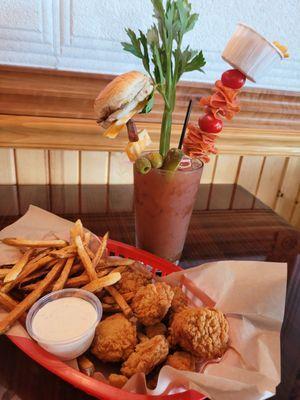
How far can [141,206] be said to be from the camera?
0.86m

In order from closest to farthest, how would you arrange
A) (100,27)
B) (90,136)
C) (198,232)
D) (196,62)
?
(196,62), (198,232), (100,27), (90,136)

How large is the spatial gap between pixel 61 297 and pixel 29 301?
0.22ft

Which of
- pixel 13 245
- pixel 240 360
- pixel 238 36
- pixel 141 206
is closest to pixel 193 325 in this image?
pixel 240 360

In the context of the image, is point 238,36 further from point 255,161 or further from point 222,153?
point 255,161

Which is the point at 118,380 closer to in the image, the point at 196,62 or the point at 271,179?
the point at 196,62

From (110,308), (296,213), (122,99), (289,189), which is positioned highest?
(122,99)

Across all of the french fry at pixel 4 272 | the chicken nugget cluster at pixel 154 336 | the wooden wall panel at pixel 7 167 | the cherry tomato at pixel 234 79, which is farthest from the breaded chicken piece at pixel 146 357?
the wooden wall panel at pixel 7 167

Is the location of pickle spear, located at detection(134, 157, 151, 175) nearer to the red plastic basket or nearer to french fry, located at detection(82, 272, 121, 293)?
french fry, located at detection(82, 272, 121, 293)

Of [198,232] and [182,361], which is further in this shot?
[198,232]

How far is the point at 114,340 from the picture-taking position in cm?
59

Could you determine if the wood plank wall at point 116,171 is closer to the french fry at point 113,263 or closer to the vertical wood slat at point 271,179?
the vertical wood slat at point 271,179

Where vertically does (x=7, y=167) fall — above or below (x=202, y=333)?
below

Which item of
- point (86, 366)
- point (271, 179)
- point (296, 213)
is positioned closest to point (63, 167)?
point (86, 366)

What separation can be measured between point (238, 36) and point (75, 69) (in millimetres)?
847
